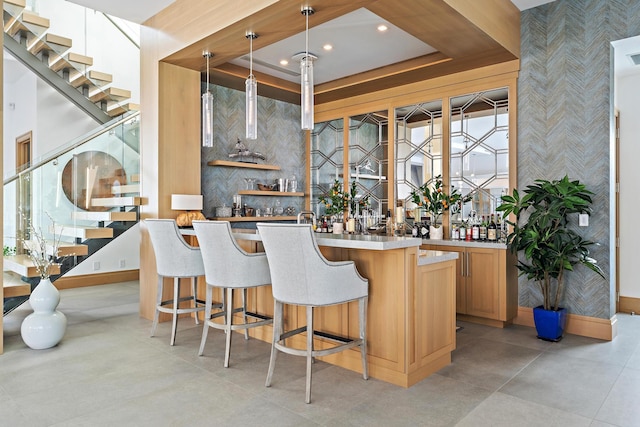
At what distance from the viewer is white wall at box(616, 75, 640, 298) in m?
4.97

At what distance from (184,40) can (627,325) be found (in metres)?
5.29

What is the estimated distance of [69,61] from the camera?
5812 millimetres

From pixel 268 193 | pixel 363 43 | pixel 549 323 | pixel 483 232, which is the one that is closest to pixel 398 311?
pixel 549 323

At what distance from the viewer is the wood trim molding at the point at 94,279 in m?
6.39

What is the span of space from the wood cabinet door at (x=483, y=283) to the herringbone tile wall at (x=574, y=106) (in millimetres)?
391

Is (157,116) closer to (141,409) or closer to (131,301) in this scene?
(131,301)

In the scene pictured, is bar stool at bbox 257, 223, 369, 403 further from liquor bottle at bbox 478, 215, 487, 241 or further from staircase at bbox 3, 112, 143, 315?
staircase at bbox 3, 112, 143, 315

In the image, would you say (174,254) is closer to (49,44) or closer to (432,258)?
(432,258)

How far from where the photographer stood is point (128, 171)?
503 centimetres

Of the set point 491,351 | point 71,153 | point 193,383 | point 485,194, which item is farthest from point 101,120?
point 491,351

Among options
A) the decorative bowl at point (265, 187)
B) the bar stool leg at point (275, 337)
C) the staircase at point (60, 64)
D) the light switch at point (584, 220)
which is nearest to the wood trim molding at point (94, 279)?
the staircase at point (60, 64)

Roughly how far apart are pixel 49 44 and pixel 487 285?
6.13 metres

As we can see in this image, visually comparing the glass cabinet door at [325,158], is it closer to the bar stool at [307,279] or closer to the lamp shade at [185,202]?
the lamp shade at [185,202]

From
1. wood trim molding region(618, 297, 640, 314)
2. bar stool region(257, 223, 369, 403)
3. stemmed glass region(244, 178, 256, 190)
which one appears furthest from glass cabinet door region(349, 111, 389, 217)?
bar stool region(257, 223, 369, 403)
